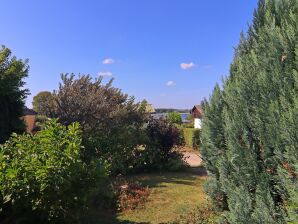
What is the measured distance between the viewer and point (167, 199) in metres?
9.56

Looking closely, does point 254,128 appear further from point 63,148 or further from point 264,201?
point 63,148

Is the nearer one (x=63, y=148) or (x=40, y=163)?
(x=40, y=163)

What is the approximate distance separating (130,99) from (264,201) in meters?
12.3

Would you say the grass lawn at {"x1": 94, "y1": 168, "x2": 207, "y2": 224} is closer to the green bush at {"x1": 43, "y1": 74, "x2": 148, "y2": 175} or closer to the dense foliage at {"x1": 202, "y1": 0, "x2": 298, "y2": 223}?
the green bush at {"x1": 43, "y1": 74, "x2": 148, "y2": 175}

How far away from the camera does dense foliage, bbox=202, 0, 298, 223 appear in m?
3.45

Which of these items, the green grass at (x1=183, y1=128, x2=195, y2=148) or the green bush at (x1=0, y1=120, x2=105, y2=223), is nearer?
the green bush at (x1=0, y1=120, x2=105, y2=223)

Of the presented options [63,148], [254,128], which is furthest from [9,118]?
[254,128]

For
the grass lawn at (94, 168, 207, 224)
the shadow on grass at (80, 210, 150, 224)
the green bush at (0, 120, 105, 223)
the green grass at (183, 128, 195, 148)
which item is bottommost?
the shadow on grass at (80, 210, 150, 224)

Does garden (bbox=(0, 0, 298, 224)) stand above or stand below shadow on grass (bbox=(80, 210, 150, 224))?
above

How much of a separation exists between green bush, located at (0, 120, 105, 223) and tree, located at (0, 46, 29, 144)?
19.1ft

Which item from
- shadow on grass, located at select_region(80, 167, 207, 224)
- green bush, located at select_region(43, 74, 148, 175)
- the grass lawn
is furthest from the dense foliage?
green bush, located at select_region(43, 74, 148, 175)

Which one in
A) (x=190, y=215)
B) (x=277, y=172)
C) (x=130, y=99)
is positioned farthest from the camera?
(x=130, y=99)

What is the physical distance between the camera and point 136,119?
15172mm

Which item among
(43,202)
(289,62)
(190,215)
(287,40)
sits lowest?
(190,215)
